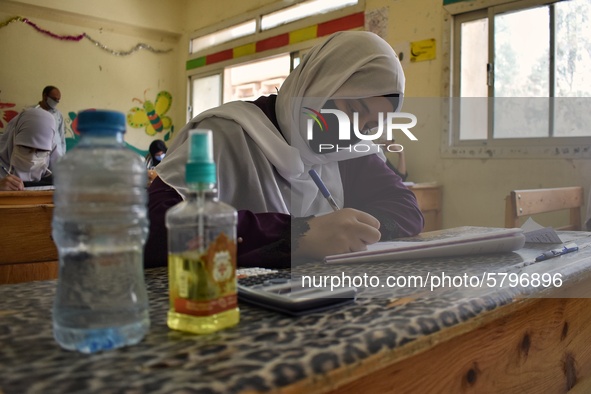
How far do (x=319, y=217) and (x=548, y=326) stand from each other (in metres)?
0.40

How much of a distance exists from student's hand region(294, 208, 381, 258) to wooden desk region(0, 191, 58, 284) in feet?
1.64

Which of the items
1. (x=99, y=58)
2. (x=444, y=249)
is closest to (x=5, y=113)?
(x=99, y=58)

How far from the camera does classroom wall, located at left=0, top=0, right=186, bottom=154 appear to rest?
18.0 ft

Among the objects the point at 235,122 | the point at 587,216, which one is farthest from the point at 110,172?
the point at 587,216

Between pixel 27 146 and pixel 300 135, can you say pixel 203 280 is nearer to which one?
pixel 300 135

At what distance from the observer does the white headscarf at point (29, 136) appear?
350 cm

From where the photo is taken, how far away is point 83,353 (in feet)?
1.30

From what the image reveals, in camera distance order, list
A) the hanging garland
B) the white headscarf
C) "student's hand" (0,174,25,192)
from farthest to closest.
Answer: the hanging garland < the white headscarf < "student's hand" (0,174,25,192)

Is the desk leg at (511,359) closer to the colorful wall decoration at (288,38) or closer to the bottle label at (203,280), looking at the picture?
the bottle label at (203,280)

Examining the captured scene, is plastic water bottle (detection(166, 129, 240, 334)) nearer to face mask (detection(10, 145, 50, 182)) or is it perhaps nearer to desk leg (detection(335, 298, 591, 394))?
desk leg (detection(335, 298, 591, 394))

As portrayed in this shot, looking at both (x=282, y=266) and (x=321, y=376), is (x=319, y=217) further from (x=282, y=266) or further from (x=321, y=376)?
(x=321, y=376)

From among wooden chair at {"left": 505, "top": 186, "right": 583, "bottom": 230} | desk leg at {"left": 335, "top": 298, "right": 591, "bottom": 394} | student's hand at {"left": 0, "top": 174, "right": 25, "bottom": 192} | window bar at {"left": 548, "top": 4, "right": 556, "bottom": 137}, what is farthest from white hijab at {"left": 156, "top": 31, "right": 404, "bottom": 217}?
window bar at {"left": 548, "top": 4, "right": 556, "bottom": 137}

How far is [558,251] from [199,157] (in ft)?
2.39

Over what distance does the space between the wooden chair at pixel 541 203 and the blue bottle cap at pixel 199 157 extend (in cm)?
174
